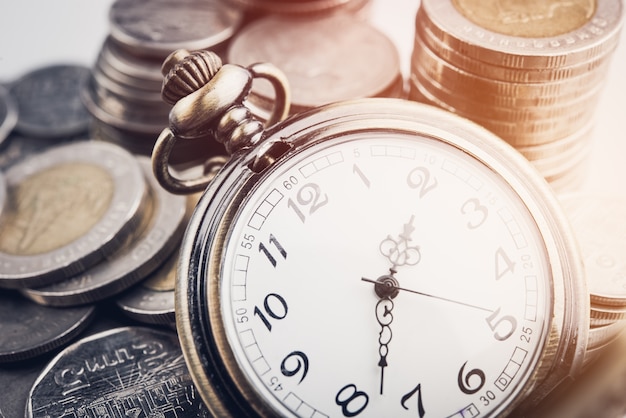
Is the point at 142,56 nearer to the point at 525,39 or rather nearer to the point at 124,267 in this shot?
the point at 124,267

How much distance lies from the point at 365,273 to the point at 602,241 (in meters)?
0.68

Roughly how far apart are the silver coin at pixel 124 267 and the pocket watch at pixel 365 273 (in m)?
0.44

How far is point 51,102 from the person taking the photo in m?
2.50

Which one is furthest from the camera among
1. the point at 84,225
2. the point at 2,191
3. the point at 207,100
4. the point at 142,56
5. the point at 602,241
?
the point at 142,56

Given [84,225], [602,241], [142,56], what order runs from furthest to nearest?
[142,56] < [84,225] < [602,241]

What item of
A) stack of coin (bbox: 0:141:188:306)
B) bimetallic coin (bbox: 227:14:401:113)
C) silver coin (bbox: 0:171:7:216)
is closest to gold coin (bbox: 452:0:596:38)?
bimetallic coin (bbox: 227:14:401:113)

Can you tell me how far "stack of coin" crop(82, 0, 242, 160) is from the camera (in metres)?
2.00

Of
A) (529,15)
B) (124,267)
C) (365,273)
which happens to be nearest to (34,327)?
(124,267)

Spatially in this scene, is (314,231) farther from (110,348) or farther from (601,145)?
(601,145)

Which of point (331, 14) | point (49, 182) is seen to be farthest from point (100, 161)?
point (331, 14)

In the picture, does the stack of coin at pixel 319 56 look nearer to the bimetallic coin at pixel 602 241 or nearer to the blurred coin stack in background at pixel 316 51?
the blurred coin stack in background at pixel 316 51

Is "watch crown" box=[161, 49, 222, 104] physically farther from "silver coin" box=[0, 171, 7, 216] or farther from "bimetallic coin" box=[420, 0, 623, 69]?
"silver coin" box=[0, 171, 7, 216]

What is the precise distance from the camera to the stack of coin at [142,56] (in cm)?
200

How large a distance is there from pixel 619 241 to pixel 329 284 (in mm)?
780
